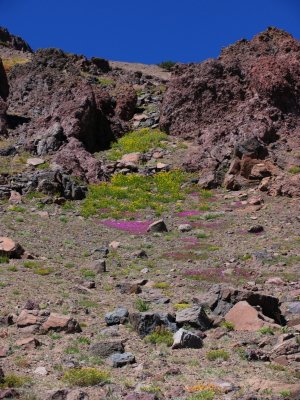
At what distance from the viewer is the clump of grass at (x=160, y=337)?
12.8 metres

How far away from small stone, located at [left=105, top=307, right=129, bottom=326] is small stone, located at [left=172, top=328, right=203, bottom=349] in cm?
206

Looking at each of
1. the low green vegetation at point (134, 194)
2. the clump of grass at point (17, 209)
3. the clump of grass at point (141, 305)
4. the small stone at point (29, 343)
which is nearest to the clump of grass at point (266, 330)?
the clump of grass at point (141, 305)

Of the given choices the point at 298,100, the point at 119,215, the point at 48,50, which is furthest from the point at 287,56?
the point at 48,50

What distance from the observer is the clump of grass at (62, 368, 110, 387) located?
33.3ft

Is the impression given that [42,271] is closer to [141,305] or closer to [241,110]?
[141,305]

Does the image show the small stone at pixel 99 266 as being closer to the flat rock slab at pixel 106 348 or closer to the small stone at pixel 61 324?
the small stone at pixel 61 324

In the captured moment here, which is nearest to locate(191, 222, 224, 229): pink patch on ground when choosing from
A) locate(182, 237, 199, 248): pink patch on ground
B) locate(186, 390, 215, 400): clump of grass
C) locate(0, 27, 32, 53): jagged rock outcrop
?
locate(182, 237, 199, 248): pink patch on ground

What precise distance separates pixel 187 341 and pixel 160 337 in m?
0.74

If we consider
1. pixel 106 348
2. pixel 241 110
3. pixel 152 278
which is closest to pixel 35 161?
pixel 241 110

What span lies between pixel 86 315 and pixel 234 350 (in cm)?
477

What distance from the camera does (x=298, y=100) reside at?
137 feet

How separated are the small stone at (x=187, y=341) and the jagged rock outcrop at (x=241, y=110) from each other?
22476 mm

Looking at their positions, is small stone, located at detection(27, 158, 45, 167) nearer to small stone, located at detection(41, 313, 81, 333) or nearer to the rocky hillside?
the rocky hillside

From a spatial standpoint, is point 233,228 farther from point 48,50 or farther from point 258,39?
point 48,50
